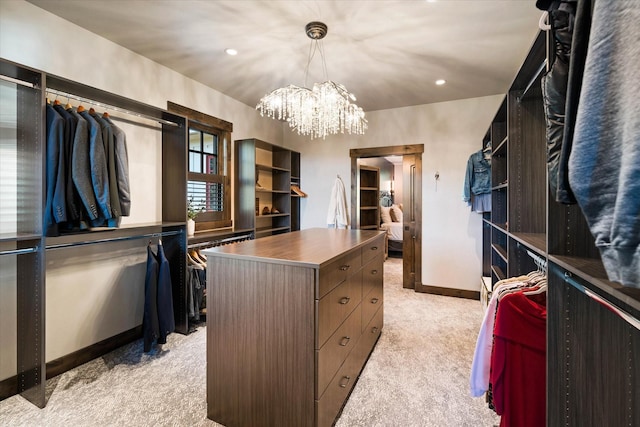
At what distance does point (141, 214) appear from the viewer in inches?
112

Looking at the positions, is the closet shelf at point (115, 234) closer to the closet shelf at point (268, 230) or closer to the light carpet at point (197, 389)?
the light carpet at point (197, 389)

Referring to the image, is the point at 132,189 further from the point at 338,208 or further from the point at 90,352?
the point at 338,208

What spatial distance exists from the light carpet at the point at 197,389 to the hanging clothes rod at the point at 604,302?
124cm

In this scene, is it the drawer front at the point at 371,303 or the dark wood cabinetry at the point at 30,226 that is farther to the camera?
the drawer front at the point at 371,303

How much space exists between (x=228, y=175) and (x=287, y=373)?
2948mm

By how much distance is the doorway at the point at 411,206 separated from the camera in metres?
4.23

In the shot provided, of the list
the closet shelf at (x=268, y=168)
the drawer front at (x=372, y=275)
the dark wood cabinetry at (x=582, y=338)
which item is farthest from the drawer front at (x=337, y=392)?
the closet shelf at (x=268, y=168)

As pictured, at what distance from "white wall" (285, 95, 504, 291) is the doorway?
69mm

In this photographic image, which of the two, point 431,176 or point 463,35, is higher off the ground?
point 463,35

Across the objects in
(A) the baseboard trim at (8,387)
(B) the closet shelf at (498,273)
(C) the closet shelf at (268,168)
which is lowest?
(A) the baseboard trim at (8,387)

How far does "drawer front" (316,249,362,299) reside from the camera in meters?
1.49

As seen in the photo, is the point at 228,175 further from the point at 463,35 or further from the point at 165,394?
the point at 463,35

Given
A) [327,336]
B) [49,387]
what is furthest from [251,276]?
[49,387]

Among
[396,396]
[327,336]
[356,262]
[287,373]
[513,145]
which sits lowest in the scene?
[396,396]
